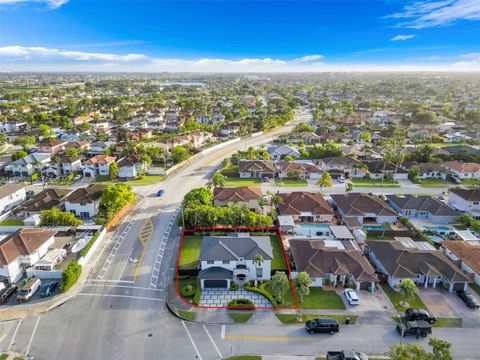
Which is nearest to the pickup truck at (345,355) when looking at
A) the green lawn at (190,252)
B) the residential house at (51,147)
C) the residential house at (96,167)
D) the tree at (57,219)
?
the green lawn at (190,252)

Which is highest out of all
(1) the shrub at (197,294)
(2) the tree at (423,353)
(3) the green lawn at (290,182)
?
(2) the tree at (423,353)

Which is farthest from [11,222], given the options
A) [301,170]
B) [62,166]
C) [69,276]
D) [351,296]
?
[301,170]

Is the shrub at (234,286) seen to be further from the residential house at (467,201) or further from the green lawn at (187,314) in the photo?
the residential house at (467,201)

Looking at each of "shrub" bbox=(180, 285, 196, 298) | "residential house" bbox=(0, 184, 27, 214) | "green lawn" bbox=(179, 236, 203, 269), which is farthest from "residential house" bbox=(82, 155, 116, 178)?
"shrub" bbox=(180, 285, 196, 298)

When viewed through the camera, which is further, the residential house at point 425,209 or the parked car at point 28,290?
the residential house at point 425,209

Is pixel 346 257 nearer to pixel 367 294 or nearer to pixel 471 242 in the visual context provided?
pixel 367 294

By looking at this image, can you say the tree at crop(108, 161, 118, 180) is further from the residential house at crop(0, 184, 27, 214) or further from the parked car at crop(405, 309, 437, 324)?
the parked car at crop(405, 309, 437, 324)

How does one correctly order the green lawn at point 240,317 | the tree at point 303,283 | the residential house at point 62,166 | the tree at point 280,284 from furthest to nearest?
the residential house at point 62,166 → the tree at point 303,283 → the tree at point 280,284 → the green lawn at point 240,317
